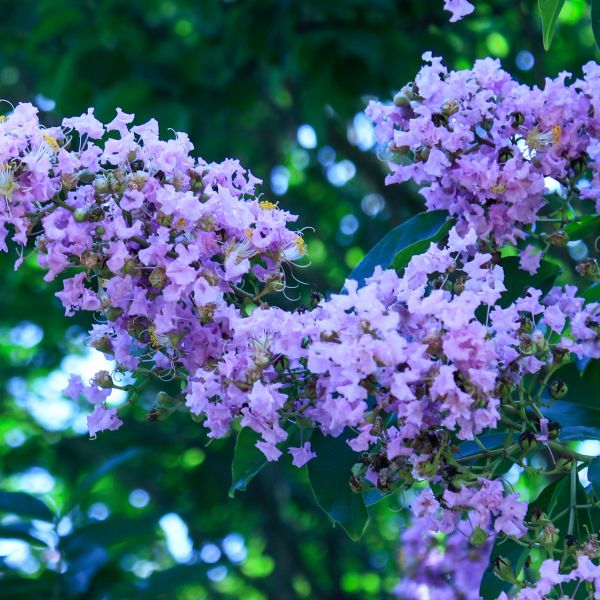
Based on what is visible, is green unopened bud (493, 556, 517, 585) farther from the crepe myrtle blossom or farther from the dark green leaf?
the dark green leaf

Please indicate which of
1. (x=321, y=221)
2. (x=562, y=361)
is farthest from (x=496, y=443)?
(x=321, y=221)

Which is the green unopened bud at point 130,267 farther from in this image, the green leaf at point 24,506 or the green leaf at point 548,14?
the green leaf at point 24,506

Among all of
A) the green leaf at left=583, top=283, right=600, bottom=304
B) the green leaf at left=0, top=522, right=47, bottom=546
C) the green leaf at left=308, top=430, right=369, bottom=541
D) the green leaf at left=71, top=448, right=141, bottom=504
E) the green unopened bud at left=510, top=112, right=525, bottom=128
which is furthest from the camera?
the green leaf at left=71, top=448, right=141, bottom=504

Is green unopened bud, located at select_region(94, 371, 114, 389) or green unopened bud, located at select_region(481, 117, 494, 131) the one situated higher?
green unopened bud, located at select_region(481, 117, 494, 131)

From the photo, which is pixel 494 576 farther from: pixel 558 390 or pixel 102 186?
pixel 102 186

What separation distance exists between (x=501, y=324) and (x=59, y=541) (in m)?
1.16

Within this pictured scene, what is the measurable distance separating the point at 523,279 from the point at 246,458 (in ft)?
1.59

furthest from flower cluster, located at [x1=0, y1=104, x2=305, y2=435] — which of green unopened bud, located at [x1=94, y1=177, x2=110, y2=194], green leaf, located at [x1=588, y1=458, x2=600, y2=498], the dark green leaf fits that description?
the dark green leaf

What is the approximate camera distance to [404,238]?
154 cm

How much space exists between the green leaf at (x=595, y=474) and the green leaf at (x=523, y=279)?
0.91 feet

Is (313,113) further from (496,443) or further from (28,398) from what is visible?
(28,398)

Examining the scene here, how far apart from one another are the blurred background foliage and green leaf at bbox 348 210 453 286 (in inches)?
30.1

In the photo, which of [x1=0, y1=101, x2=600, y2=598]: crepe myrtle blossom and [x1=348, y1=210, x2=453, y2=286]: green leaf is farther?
[x1=348, y1=210, x2=453, y2=286]: green leaf

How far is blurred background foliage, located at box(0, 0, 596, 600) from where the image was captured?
7.23ft
